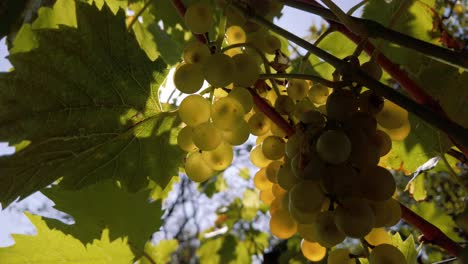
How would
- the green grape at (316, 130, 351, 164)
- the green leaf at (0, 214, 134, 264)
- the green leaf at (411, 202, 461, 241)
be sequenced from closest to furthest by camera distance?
the green grape at (316, 130, 351, 164) < the green leaf at (0, 214, 134, 264) < the green leaf at (411, 202, 461, 241)

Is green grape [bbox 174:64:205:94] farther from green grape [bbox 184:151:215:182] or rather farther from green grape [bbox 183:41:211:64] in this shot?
green grape [bbox 184:151:215:182]

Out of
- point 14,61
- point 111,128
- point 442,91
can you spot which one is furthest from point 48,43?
point 442,91

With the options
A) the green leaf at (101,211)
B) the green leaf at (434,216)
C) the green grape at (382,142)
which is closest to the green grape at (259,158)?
the green grape at (382,142)

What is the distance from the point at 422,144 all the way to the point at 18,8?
30.9 inches

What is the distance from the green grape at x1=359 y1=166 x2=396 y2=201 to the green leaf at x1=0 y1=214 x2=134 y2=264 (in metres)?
0.65

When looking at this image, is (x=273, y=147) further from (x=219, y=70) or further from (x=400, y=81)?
(x=400, y=81)

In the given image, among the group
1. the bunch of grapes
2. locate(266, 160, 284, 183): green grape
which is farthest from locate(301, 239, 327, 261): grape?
locate(266, 160, 284, 183): green grape

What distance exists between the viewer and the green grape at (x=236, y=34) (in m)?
0.83

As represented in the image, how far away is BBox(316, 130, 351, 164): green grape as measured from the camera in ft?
1.80

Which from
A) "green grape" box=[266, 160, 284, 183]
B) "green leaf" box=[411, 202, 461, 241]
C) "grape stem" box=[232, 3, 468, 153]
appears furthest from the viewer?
"green leaf" box=[411, 202, 461, 241]

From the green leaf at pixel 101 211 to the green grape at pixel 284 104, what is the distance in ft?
1.50

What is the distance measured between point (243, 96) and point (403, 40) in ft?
0.79

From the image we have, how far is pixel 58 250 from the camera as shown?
1.04 m

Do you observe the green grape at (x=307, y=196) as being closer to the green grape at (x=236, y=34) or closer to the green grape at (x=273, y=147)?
the green grape at (x=273, y=147)
